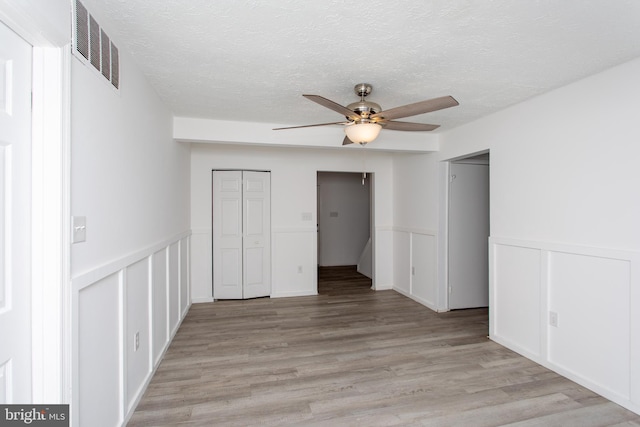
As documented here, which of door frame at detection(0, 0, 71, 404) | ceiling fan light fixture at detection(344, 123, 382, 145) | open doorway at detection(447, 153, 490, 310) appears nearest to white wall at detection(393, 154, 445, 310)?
open doorway at detection(447, 153, 490, 310)

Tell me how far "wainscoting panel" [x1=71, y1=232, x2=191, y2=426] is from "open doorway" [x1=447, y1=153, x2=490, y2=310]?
3446 mm

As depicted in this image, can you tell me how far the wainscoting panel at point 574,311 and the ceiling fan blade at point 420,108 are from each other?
1.56 meters

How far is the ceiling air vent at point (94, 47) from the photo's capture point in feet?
4.42

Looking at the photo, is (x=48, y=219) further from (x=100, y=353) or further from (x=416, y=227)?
(x=416, y=227)

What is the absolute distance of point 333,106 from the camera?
205 cm

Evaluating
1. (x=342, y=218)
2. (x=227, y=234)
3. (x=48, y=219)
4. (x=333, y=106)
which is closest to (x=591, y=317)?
(x=333, y=106)

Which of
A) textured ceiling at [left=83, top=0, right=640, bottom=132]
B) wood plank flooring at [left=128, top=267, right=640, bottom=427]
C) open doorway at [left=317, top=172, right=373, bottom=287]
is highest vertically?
textured ceiling at [left=83, top=0, right=640, bottom=132]

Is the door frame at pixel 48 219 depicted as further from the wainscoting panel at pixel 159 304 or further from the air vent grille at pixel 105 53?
the wainscoting panel at pixel 159 304

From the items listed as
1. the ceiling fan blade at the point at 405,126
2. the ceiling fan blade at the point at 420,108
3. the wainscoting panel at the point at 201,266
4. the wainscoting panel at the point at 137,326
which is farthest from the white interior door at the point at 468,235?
the wainscoting panel at the point at 137,326

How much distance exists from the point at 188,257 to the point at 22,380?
3052 mm

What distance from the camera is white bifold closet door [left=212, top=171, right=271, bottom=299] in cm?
445

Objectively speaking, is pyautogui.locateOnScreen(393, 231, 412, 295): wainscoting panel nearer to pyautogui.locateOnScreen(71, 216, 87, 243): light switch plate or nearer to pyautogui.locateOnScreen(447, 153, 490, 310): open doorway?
pyautogui.locateOnScreen(447, 153, 490, 310): open doorway

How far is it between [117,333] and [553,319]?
127 inches

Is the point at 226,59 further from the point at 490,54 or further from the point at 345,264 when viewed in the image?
the point at 345,264
